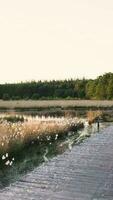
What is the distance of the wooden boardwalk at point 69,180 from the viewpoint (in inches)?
435

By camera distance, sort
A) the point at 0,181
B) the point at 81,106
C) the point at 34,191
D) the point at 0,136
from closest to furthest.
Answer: the point at 34,191, the point at 0,181, the point at 0,136, the point at 81,106

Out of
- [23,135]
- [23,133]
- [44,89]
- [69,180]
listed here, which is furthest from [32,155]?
[44,89]

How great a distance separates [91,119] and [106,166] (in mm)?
22157

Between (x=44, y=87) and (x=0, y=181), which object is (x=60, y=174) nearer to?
(x=0, y=181)

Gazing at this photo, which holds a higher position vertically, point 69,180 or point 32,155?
point 69,180

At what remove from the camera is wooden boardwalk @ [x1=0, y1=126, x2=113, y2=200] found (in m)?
11.0

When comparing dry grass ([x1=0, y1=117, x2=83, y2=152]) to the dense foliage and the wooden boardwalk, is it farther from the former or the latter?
the dense foliage

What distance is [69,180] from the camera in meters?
12.9

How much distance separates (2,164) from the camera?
15469 millimetres

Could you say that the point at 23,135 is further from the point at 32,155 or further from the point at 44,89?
the point at 44,89

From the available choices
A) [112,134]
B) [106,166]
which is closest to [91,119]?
[112,134]

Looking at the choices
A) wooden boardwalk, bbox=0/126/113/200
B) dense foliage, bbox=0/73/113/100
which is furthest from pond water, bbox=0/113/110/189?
dense foliage, bbox=0/73/113/100

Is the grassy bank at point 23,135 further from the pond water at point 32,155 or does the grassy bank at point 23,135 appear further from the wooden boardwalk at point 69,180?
the wooden boardwalk at point 69,180

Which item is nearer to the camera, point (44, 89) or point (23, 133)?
point (23, 133)
